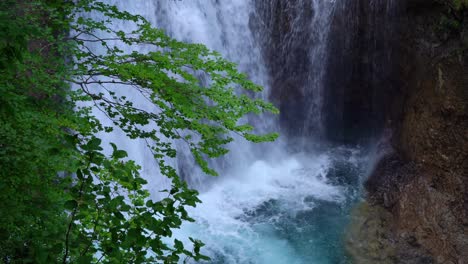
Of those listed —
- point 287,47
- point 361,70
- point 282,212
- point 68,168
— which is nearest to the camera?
point 68,168

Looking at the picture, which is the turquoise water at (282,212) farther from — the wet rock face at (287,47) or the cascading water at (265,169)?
the wet rock face at (287,47)

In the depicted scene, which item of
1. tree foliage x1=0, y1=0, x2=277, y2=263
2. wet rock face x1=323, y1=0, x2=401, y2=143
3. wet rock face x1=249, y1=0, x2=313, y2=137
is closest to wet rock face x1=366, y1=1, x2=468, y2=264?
wet rock face x1=323, y1=0, x2=401, y2=143

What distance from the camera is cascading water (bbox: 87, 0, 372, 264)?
995cm

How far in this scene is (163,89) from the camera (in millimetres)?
4605

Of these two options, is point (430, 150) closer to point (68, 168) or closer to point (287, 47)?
point (287, 47)

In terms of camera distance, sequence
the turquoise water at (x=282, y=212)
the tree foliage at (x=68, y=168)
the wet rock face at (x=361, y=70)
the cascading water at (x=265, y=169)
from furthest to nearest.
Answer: the wet rock face at (x=361, y=70), the cascading water at (x=265, y=169), the turquoise water at (x=282, y=212), the tree foliage at (x=68, y=168)

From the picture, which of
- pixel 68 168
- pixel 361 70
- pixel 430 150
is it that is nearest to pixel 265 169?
pixel 361 70

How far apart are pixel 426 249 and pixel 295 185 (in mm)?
3813

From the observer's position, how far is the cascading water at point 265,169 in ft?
32.7

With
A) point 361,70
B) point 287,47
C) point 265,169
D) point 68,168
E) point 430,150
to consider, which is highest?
point 287,47

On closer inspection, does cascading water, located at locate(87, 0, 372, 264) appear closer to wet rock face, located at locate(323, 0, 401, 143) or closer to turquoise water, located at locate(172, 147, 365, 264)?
turquoise water, located at locate(172, 147, 365, 264)

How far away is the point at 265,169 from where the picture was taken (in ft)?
43.3

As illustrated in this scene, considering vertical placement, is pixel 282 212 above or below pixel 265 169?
below

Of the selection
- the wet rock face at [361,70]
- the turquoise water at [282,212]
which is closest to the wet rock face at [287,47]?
the wet rock face at [361,70]
